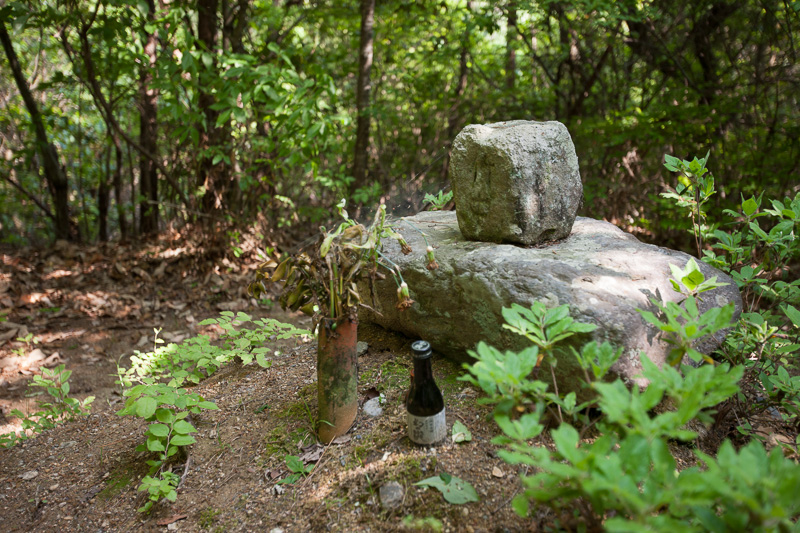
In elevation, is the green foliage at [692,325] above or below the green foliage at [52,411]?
above

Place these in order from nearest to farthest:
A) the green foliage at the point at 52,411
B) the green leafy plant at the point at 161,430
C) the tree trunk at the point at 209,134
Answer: the green leafy plant at the point at 161,430 < the green foliage at the point at 52,411 < the tree trunk at the point at 209,134

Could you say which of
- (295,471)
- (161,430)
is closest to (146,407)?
(161,430)

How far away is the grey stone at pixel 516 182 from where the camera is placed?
92.4 inches

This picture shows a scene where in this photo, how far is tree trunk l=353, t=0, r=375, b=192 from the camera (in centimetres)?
529

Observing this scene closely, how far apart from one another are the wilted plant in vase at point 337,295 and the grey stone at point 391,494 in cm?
38

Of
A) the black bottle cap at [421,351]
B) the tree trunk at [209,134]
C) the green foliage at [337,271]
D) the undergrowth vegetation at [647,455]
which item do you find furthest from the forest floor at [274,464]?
the tree trunk at [209,134]

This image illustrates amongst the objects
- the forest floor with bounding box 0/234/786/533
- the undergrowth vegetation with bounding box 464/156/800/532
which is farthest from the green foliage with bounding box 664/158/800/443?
the forest floor with bounding box 0/234/786/533

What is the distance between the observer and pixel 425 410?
1841mm

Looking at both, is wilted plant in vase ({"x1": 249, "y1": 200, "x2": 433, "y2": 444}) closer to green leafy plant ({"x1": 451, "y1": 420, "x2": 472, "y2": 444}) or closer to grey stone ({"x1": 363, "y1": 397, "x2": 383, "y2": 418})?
grey stone ({"x1": 363, "y1": 397, "x2": 383, "y2": 418})

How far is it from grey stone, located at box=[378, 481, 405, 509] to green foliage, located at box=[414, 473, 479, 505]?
0.07 meters

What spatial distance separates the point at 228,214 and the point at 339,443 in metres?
3.85

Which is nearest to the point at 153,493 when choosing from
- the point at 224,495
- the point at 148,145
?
the point at 224,495

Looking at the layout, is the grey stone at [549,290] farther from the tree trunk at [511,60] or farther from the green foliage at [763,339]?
the tree trunk at [511,60]

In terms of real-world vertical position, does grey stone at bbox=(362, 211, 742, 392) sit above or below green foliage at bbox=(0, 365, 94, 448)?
above
